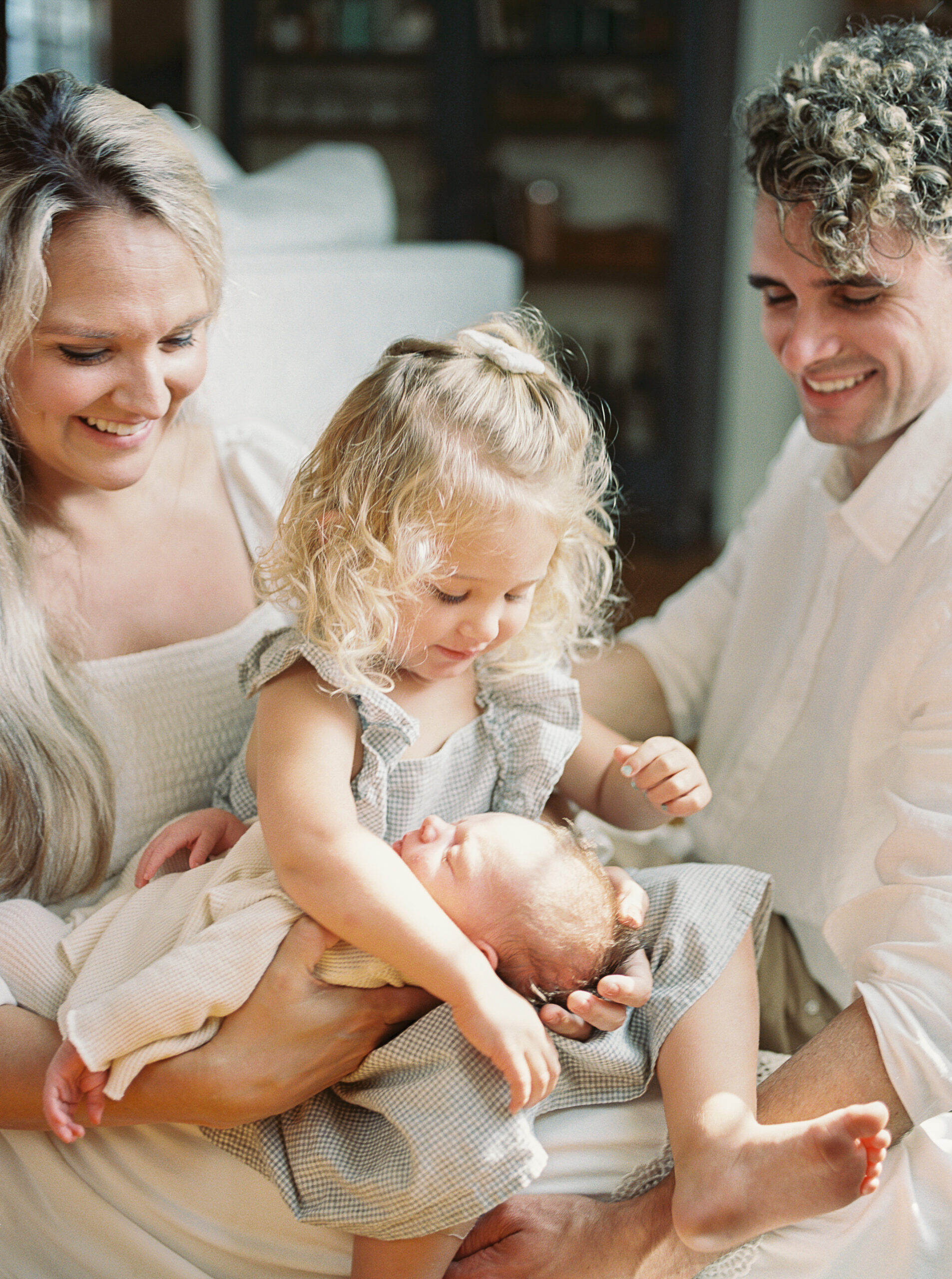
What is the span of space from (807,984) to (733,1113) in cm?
46

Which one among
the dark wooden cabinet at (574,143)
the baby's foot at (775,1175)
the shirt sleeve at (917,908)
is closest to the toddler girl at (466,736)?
the baby's foot at (775,1175)

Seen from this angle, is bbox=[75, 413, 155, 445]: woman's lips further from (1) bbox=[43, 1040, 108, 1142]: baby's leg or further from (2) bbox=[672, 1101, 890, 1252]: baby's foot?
(2) bbox=[672, 1101, 890, 1252]: baby's foot

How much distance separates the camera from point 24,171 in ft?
3.88

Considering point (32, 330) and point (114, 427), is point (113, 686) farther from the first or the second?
point (32, 330)

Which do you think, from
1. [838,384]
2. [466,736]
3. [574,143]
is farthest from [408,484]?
[574,143]

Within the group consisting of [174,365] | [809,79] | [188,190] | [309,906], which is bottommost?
[309,906]

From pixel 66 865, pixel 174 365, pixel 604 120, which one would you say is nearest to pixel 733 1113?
pixel 66 865

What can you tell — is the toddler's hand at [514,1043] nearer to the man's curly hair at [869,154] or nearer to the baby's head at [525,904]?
the baby's head at [525,904]

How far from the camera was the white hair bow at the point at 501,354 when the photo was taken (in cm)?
122

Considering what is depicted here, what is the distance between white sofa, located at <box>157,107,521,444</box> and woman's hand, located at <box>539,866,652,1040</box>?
803mm

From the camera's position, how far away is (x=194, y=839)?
1.30m

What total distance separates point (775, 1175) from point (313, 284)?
161 centimetres

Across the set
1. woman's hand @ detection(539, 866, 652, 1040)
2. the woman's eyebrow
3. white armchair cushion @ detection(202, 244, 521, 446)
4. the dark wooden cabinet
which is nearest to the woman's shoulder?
white armchair cushion @ detection(202, 244, 521, 446)

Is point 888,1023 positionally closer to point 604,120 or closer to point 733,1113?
point 733,1113
